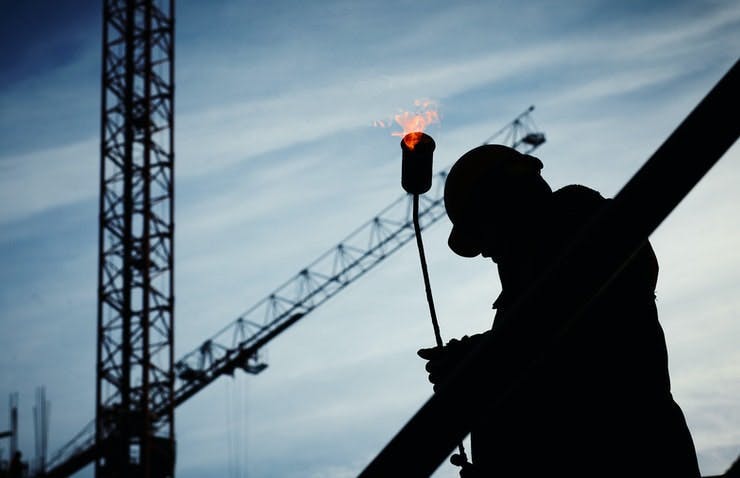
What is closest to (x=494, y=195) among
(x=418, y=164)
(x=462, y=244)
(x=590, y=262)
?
(x=462, y=244)

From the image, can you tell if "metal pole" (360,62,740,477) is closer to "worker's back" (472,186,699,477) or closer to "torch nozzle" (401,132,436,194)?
"worker's back" (472,186,699,477)

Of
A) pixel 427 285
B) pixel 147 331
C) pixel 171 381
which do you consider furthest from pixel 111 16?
pixel 427 285

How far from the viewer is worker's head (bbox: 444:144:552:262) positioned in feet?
6.21

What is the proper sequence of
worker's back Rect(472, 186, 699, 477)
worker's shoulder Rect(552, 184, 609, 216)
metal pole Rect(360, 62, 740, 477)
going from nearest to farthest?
metal pole Rect(360, 62, 740, 477), worker's back Rect(472, 186, 699, 477), worker's shoulder Rect(552, 184, 609, 216)

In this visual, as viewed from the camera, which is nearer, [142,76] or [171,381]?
[171,381]

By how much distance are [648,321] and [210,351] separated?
3404 cm

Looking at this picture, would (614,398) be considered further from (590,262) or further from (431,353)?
(590,262)

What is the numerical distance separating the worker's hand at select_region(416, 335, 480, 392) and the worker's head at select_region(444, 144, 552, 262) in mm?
417

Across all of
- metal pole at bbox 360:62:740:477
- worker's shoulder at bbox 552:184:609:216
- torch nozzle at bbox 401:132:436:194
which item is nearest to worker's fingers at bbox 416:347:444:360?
torch nozzle at bbox 401:132:436:194

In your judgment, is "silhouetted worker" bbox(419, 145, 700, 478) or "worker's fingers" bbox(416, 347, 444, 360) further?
"worker's fingers" bbox(416, 347, 444, 360)

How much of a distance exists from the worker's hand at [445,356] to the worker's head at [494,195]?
417 mm

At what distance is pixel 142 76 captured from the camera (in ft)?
85.8

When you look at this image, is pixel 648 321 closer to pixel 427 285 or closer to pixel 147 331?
pixel 427 285

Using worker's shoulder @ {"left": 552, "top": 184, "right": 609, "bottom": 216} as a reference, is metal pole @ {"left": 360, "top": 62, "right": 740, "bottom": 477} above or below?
below
